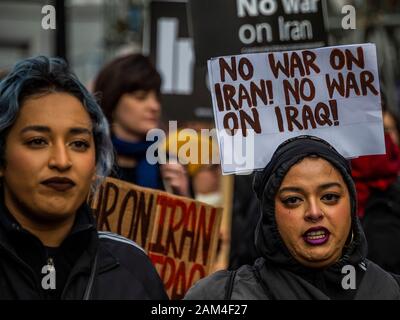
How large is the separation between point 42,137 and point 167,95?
3.31 metres

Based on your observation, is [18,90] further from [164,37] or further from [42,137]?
[164,37]

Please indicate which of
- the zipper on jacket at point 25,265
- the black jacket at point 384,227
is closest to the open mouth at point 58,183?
the zipper on jacket at point 25,265

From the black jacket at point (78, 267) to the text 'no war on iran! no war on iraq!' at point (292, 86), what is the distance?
557mm

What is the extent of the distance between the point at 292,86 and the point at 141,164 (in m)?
1.59

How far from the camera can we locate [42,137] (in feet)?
10.1

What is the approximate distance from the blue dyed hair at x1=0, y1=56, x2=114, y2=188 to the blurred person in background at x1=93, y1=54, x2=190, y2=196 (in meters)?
1.40

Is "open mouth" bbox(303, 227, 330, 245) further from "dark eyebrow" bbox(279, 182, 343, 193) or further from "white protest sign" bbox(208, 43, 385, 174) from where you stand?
"white protest sign" bbox(208, 43, 385, 174)

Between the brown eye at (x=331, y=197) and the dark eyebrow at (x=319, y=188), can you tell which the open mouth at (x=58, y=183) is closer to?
the dark eyebrow at (x=319, y=188)

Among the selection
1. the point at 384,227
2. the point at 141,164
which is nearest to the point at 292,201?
the point at 384,227

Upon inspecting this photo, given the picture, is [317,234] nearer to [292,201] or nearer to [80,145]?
[292,201]

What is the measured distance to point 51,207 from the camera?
3057 millimetres

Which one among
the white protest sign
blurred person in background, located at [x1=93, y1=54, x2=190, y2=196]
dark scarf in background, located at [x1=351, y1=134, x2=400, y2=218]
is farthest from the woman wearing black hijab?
blurred person in background, located at [x1=93, y1=54, x2=190, y2=196]

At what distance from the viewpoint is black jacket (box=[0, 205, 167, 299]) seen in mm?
2982
